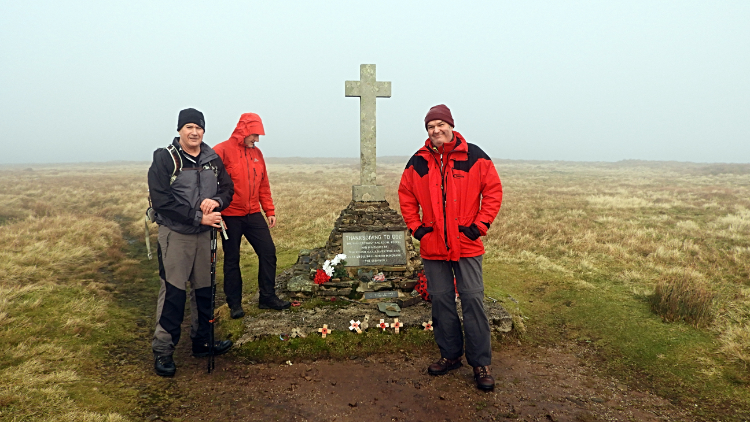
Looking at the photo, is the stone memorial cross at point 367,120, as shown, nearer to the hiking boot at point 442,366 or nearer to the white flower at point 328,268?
the white flower at point 328,268

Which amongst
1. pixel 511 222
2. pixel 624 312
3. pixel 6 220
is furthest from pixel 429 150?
pixel 6 220

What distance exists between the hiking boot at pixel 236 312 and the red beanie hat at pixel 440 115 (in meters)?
3.67

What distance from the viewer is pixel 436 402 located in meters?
3.78

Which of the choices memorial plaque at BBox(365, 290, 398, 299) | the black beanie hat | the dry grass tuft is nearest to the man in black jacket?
the black beanie hat

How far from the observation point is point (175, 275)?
4109 millimetres

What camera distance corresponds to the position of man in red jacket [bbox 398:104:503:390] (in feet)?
12.6

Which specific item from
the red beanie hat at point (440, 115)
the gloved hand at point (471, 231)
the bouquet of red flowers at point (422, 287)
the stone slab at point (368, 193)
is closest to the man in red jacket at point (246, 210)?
the stone slab at point (368, 193)

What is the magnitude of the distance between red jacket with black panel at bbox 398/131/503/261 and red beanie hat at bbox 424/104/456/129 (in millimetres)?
187

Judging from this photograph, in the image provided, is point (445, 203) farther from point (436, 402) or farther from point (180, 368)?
point (180, 368)

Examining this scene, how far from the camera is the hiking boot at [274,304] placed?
18.6 feet

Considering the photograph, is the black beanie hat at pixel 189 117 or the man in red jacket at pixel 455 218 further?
the black beanie hat at pixel 189 117

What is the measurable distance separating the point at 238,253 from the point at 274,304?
93 cm

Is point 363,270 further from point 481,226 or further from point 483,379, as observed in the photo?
point 481,226

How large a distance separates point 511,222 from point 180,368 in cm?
1257
